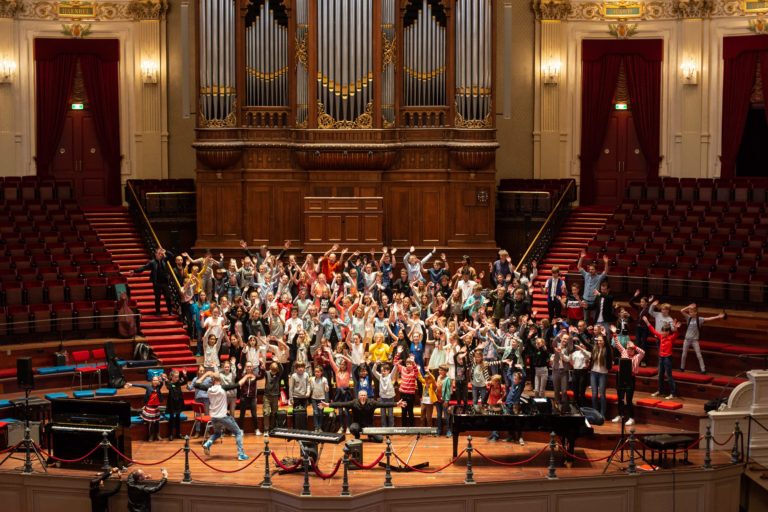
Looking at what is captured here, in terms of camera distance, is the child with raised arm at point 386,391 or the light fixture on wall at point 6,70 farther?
the light fixture on wall at point 6,70

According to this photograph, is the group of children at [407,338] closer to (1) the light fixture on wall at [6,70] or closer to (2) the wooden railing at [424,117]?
(2) the wooden railing at [424,117]

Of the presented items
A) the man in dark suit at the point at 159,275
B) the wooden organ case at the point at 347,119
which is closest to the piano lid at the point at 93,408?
the man in dark suit at the point at 159,275

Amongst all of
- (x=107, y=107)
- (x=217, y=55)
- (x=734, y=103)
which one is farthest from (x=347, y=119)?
(x=734, y=103)

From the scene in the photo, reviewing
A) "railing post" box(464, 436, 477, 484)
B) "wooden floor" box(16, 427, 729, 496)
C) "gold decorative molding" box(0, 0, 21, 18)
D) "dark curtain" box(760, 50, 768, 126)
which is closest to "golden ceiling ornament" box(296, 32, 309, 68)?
"gold decorative molding" box(0, 0, 21, 18)

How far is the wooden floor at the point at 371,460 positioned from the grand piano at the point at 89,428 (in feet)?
0.89

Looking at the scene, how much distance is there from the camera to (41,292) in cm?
2286

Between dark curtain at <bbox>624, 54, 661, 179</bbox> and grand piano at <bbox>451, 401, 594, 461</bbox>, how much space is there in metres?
12.8

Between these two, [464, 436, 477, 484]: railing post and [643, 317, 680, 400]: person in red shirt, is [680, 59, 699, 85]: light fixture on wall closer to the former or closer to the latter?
[643, 317, 680, 400]: person in red shirt

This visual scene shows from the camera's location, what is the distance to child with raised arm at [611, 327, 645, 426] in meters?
19.4

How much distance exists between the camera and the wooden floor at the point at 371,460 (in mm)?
16844

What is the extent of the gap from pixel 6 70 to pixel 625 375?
16811 millimetres

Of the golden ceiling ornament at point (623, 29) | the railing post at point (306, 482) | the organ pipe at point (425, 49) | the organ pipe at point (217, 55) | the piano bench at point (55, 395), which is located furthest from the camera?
the golden ceiling ornament at point (623, 29)

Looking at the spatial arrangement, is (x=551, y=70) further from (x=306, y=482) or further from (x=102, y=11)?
(x=306, y=482)

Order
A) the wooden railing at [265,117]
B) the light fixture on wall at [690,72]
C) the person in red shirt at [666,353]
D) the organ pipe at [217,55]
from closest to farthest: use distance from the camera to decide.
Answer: the person in red shirt at [666,353] < the organ pipe at [217,55] < the wooden railing at [265,117] < the light fixture on wall at [690,72]
